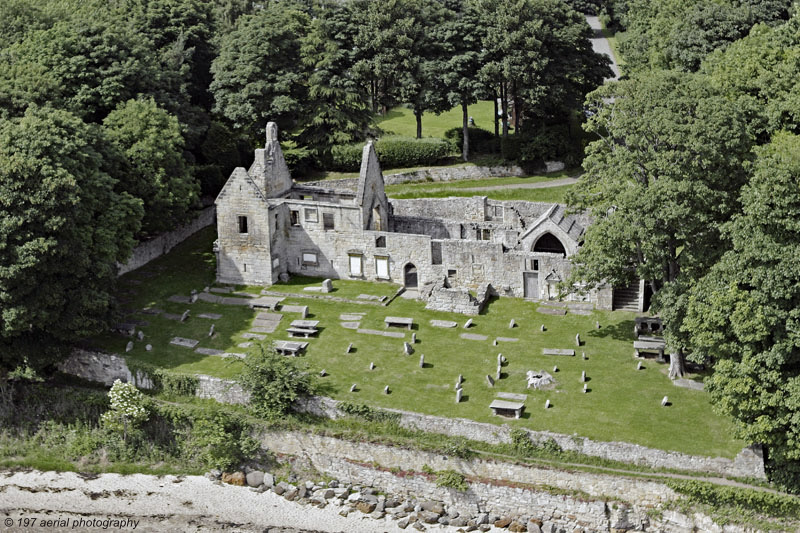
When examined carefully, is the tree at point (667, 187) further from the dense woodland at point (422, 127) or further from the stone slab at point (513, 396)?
the stone slab at point (513, 396)

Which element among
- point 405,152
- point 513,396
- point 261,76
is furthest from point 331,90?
point 513,396

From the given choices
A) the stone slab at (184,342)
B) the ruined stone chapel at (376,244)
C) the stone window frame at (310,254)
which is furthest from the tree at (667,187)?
the stone slab at (184,342)

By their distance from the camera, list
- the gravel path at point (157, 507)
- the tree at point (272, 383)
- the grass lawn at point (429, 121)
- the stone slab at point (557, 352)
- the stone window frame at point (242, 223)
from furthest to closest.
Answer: the grass lawn at point (429, 121)
the stone window frame at point (242, 223)
the stone slab at point (557, 352)
the tree at point (272, 383)
the gravel path at point (157, 507)

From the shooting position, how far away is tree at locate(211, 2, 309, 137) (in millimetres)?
97188

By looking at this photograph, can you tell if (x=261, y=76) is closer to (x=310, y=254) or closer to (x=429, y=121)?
(x=429, y=121)

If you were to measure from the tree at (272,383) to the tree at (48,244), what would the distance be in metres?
11.1

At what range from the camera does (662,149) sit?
63125 millimetres

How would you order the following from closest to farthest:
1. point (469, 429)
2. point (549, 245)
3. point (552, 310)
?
point (469, 429), point (552, 310), point (549, 245)

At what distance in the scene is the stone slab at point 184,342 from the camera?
235 ft

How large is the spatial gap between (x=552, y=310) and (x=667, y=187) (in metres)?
16.1

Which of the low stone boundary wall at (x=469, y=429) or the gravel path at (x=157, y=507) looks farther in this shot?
the gravel path at (x=157, y=507)

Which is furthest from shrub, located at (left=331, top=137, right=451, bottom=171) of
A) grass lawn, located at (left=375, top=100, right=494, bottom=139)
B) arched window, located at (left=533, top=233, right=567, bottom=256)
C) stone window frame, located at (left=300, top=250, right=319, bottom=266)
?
arched window, located at (left=533, top=233, right=567, bottom=256)

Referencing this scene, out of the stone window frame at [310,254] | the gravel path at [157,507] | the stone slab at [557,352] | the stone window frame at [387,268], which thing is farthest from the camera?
the stone window frame at [310,254]

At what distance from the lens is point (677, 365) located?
65438 mm
